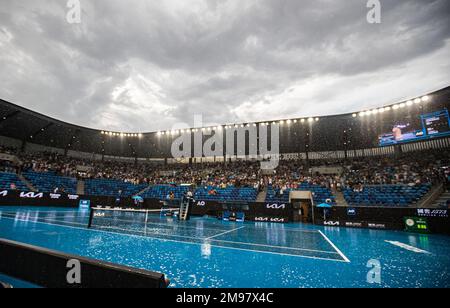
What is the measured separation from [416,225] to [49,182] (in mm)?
42687

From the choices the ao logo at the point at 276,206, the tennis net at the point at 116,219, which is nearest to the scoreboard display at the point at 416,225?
the ao logo at the point at 276,206

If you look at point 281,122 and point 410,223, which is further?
point 281,122

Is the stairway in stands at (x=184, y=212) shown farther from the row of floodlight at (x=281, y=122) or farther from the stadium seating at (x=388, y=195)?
the stadium seating at (x=388, y=195)

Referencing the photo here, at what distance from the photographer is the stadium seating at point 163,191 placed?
104 feet

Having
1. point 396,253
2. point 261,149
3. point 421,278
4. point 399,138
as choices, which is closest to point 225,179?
point 261,149

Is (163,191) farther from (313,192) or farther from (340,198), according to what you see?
(340,198)

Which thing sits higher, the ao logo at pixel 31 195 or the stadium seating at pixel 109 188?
the stadium seating at pixel 109 188

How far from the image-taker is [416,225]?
52.2 feet

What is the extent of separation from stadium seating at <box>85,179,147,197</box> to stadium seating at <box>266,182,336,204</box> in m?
22.9

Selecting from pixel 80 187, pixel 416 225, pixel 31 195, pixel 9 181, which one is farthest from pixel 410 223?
pixel 9 181

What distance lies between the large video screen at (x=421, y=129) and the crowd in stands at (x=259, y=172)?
3.77 metres

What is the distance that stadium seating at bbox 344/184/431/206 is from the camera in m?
19.8

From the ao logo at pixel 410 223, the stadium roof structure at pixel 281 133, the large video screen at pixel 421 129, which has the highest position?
the stadium roof structure at pixel 281 133

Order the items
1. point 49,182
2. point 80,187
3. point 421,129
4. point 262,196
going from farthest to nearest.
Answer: point 80,187
point 49,182
point 262,196
point 421,129
